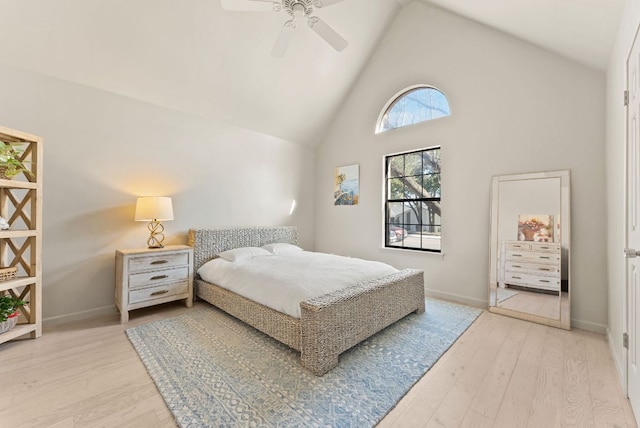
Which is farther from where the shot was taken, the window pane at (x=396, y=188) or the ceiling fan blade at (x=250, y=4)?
the window pane at (x=396, y=188)

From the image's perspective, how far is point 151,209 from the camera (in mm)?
2939

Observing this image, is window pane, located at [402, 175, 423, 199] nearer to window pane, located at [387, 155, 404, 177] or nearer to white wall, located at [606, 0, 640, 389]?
window pane, located at [387, 155, 404, 177]

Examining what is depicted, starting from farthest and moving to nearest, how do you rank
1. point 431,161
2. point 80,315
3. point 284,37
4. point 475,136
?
point 431,161 → point 475,136 → point 80,315 → point 284,37

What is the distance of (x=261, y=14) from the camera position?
9.89ft

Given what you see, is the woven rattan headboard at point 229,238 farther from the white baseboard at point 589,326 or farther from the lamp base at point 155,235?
the white baseboard at point 589,326

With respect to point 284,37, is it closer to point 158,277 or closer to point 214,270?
point 214,270

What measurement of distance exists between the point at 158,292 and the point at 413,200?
11.4 ft

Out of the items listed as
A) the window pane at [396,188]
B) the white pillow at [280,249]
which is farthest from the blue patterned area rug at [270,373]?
the window pane at [396,188]

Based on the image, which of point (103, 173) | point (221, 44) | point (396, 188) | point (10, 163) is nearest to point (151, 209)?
point (103, 173)

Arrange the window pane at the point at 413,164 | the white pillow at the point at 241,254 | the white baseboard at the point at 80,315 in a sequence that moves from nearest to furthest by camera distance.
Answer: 1. the white baseboard at the point at 80,315
2. the white pillow at the point at 241,254
3. the window pane at the point at 413,164

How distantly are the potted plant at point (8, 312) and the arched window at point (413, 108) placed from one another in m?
4.53

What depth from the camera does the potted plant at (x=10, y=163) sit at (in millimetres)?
2191

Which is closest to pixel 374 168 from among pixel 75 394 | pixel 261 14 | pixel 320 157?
pixel 320 157

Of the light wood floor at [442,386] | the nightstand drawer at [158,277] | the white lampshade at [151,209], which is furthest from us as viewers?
the white lampshade at [151,209]
